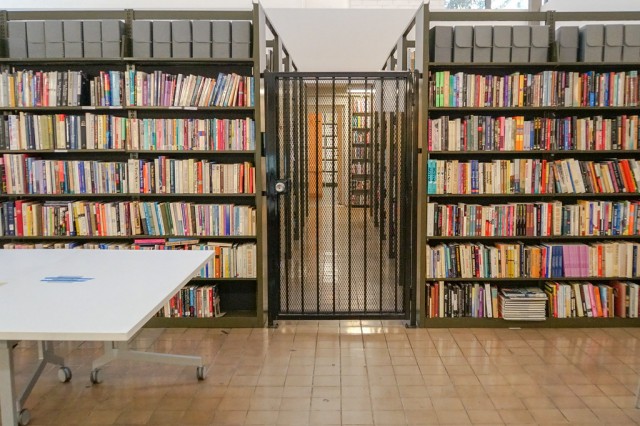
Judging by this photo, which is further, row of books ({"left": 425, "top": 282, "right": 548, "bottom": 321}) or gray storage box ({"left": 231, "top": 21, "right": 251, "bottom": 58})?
row of books ({"left": 425, "top": 282, "right": 548, "bottom": 321})

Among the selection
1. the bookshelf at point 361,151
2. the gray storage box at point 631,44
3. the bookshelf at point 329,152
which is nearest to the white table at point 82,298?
the bookshelf at point 329,152

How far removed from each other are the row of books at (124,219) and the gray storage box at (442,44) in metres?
1.92

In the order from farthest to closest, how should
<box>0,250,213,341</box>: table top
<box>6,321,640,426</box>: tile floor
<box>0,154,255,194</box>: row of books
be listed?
<box>0,154,255,194</box>: row of books < <box>6,321,640,426</box>: tile floor < <box>0,250,213,341</box>: table top

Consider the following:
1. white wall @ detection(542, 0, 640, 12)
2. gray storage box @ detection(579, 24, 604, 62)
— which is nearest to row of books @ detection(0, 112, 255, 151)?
gray storage box @ detection(579, 24, 604, 62)

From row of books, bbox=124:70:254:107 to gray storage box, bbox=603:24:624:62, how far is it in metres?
2.77

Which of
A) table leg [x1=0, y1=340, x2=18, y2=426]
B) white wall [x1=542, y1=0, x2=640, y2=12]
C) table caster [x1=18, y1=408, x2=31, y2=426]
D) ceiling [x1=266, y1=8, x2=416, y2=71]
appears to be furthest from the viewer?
ceiling [x1=266, y1=8, x2=416, y2=71]

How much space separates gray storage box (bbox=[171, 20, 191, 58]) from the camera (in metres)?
3.98

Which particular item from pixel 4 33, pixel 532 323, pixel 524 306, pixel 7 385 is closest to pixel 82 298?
pixel 7 385

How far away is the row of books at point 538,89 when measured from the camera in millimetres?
4027

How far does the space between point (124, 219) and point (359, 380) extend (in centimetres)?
226

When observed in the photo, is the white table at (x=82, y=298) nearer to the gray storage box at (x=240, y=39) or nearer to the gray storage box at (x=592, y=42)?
the gray storage box at (x=240, y=39)

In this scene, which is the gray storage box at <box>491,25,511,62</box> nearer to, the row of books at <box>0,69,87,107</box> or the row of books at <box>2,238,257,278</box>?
the row of books at <box>2,238,257,278</box>

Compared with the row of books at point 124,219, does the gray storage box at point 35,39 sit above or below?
above

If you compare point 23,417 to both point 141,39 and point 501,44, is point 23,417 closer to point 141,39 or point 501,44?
point 141,39
